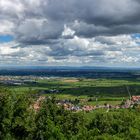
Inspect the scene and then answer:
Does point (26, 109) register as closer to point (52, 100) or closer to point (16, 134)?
point (16, 134)

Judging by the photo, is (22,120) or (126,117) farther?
(126,117)

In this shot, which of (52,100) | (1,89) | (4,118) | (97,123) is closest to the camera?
(4,118)

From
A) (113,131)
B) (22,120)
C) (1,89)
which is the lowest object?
(113,131)

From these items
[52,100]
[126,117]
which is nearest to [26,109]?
[52,100]

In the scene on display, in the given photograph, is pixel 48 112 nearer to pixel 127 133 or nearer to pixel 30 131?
pixel 30 131

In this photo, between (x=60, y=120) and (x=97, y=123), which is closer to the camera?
(x=60, y=120)

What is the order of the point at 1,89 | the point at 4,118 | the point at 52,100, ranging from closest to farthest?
the point at 4,118 → the point at 1,89 → the point at 52,100

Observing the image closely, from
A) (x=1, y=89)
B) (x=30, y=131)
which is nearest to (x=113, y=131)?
(x=30, y=131)

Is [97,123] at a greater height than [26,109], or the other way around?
[26,109]

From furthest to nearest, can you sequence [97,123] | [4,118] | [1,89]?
[97,123] → [1,89] → [4,118]
